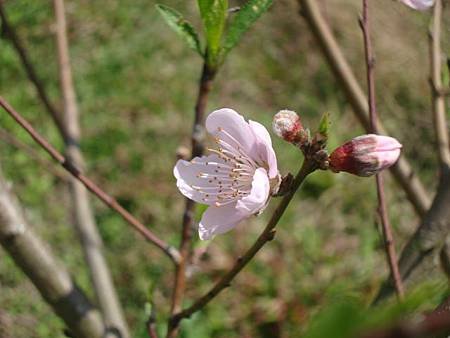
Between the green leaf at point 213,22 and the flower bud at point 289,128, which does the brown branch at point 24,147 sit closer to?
the green leaf at point 213,22

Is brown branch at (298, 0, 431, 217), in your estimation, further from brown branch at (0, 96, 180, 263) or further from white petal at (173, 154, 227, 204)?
brown branch at (0, 96, 180, 263)

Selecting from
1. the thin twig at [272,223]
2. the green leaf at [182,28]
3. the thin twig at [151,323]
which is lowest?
the thin twig at [151,323]

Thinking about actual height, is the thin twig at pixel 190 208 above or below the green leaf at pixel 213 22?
below

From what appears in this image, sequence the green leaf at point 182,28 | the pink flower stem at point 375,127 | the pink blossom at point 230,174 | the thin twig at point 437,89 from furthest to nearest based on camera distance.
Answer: the thin twig at point 437,89 < the pink flower stem at point 375,127 < the green leaf at point 182,28 < the pink blossom at point 230,174

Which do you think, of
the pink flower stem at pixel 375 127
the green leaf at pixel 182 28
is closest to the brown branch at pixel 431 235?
the pink flower stem at pixel 375 127

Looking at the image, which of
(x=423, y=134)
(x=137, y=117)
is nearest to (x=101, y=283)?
(x=137, y=117)

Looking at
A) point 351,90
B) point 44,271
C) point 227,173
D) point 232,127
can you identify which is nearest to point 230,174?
point 227,173

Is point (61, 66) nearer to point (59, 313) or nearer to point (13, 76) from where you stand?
point (59, 313)
